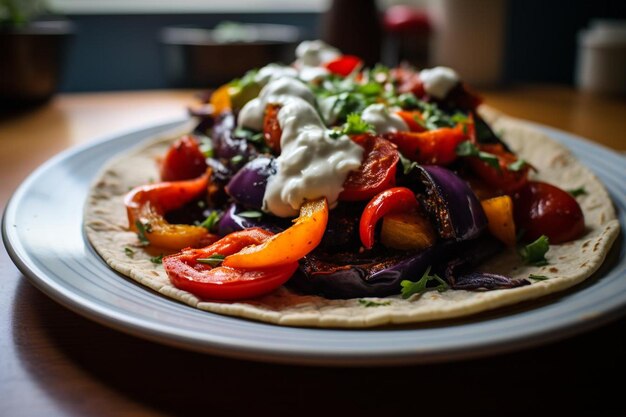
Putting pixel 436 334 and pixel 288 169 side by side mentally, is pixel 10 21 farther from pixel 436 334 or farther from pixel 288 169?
pixel 436 334

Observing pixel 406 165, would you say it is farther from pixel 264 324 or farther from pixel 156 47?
pixel 156 47

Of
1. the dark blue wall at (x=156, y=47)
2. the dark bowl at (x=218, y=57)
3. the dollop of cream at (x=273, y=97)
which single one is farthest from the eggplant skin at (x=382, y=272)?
the dark blue wall at (x=156, y=47)

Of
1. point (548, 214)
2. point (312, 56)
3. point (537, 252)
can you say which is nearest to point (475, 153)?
point (548, 214)

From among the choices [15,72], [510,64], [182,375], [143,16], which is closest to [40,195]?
[182,375]

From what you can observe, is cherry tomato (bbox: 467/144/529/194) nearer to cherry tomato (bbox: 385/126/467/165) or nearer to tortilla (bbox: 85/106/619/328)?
cherry tomato (bbox: 385/126/467/165)

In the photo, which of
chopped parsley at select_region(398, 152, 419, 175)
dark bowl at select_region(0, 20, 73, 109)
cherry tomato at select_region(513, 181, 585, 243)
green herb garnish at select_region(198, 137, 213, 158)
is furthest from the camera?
dark bowl at select_region(0, 20, 73, 109)

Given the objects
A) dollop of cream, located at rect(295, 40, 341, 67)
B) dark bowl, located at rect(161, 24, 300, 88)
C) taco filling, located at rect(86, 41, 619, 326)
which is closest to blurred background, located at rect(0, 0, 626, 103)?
dark bowl, located at rect(161, 24, 300, 88)
